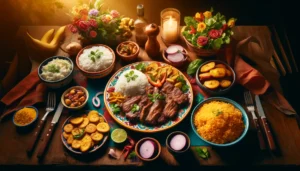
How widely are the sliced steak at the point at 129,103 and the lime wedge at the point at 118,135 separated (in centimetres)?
24

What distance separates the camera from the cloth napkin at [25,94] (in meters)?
3.36

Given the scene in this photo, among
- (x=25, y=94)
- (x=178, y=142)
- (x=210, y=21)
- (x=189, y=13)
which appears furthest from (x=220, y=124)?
(x=189, y=13)

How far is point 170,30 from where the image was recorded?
378cm

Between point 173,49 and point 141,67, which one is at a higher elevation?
point 173,49

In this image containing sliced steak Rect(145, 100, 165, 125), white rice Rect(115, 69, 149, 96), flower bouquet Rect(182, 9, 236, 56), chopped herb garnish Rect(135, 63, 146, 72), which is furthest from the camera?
chopped herb garnish Rect(135, 63, 146, 72)

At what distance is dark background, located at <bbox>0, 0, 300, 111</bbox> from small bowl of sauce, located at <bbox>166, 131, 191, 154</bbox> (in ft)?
8.77

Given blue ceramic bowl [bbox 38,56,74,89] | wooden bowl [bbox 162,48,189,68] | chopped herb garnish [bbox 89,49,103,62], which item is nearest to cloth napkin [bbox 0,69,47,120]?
blue ceramic bowl [bbox 38,56,74,89]

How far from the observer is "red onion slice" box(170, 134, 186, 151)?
Result: 2.88 m

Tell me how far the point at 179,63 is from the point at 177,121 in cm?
85

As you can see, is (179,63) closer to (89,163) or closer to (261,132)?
(261,132)

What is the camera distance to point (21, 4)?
440 centimetres

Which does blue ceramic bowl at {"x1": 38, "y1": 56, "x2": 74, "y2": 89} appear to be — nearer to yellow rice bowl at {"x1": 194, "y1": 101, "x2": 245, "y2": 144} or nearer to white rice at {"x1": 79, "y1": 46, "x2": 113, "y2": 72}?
white rice at {"x1": 79, "y1": 46, "x2": 113, "y2": 72}

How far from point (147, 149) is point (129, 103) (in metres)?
0.59

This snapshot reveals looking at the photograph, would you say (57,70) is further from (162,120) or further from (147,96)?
(162,120)
